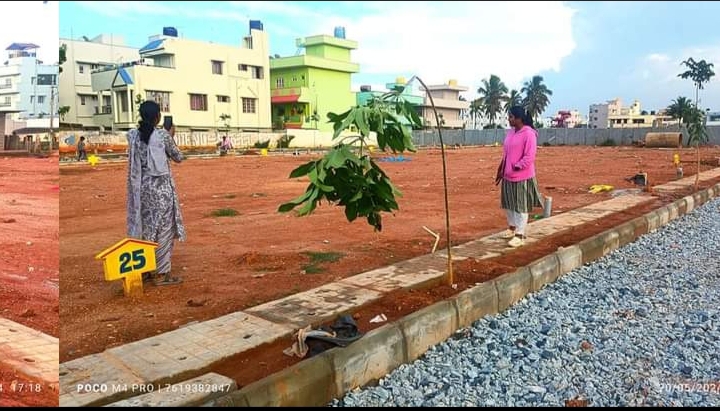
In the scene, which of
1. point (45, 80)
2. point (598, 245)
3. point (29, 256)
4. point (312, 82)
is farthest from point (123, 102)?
point (598, 245)

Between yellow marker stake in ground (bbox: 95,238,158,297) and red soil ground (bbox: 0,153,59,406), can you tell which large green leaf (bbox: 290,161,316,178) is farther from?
red soil ground (bbox: 0,153,59,406)

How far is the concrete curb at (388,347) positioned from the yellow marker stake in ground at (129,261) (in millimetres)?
2161

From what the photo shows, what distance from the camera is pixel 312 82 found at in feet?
173

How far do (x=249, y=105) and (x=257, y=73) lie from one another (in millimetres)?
2972

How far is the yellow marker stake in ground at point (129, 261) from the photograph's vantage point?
4.38m


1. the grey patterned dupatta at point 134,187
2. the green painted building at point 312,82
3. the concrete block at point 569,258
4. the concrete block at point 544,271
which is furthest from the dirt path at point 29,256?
the green painted building at point 312,82

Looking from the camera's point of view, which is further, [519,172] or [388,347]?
[519,172]

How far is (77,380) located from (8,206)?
1104cm

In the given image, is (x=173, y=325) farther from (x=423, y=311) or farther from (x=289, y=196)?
(x=289, y=196)

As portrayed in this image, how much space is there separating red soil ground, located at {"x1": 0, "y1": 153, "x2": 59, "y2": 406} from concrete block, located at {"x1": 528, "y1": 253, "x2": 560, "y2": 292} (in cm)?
381

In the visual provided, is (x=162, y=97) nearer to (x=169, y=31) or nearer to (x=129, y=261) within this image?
(x=169, y=31)

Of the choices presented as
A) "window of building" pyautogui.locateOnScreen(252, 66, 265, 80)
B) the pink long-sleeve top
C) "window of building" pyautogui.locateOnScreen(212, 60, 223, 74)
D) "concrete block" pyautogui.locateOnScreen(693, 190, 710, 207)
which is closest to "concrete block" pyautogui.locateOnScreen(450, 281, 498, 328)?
the pink long-sleeve top

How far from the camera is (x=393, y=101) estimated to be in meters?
3.94

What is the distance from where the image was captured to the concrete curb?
9.13 feet
